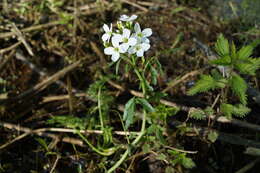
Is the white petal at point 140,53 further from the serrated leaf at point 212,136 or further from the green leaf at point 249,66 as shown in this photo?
the serrated leaf at point 212,136

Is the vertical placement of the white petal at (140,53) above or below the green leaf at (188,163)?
above

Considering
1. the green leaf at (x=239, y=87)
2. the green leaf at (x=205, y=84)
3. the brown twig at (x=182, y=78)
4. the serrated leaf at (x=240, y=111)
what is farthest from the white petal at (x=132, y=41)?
the brown twig at (x=182, y=78)

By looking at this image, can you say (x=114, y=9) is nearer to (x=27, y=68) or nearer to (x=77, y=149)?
(x=27, y=68)

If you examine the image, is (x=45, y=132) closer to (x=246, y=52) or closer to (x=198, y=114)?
(x=198, y=114)

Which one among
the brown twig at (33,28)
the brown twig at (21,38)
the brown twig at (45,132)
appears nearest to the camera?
the brown twig at (45,132)

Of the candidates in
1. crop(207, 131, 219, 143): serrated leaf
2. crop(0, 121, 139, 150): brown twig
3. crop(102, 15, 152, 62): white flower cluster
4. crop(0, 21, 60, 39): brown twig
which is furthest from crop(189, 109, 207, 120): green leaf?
crop(0, 21, 60, 39): brown twig

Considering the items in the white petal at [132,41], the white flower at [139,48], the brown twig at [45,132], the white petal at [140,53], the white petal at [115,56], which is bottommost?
the brown twig at [45,132]

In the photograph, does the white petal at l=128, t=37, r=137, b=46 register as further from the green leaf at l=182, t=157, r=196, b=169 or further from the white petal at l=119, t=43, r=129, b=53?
the green leaf at l=182, t=157, r=196, b=169

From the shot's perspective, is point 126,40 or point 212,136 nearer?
point 126,40

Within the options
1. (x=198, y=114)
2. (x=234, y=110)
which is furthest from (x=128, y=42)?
(x=234, y=110)
